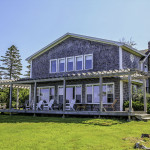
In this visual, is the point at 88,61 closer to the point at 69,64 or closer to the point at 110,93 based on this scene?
the point at 69,64

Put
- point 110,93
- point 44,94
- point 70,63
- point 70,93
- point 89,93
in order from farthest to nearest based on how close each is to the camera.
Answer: point 44,94, point 70,63, point 70,93, point 89,93, point 110,93

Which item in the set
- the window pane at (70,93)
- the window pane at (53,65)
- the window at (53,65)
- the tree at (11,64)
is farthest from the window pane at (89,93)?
the tree at (11,64)

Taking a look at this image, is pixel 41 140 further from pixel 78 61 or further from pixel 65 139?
pixel 78 61

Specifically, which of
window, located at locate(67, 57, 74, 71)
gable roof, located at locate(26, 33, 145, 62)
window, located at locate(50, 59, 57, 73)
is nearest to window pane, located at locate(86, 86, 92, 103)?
window, located at locate(67, 57, 74, 71)

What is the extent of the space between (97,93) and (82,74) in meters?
2.93

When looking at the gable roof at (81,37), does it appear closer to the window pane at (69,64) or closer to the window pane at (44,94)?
the window pane at (69,64)

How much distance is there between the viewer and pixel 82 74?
16.1m

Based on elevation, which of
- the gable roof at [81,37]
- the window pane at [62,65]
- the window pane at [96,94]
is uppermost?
the gable roof at [81,37]

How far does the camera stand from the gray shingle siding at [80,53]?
59.8 feet

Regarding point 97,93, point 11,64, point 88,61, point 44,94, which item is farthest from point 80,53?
point 11,64

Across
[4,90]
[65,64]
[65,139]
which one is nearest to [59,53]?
[65,64]

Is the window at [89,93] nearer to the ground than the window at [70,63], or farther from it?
nearer to the ground

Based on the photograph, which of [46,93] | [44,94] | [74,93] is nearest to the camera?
[74,93]

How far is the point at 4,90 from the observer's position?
39875 millimetres
